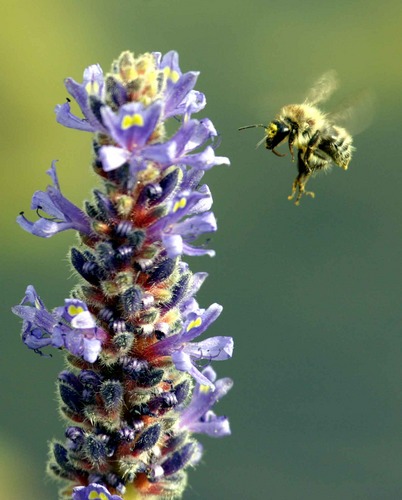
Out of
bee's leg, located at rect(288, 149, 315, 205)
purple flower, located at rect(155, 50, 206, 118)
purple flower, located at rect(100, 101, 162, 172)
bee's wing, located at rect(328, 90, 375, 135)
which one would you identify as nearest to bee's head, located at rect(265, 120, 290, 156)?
bee's leg, located at rect(288, 149, 315, 205)

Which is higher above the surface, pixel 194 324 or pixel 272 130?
pixel 272 130

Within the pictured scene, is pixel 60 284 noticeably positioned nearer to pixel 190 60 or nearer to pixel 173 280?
pixel 190 60

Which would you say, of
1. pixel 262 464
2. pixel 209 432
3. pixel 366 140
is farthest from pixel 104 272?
pixel 366 140

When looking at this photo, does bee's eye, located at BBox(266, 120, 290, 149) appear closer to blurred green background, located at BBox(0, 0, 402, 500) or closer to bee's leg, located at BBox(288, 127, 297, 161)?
bee's leg, located at BBox(288, 127, 297, 161)

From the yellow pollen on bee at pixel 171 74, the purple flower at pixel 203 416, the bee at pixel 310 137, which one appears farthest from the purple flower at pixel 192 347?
the bee at pixel 310 137

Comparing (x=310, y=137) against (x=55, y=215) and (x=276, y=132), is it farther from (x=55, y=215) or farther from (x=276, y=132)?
(x=55, y=215)

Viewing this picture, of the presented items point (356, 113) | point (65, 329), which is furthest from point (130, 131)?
point (356, 113)

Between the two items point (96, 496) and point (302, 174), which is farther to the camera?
point (302, 174)
